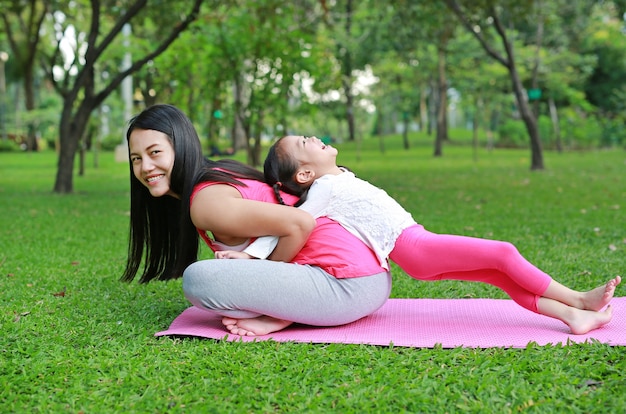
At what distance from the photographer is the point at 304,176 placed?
330 cm

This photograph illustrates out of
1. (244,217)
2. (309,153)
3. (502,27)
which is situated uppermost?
(502,27)

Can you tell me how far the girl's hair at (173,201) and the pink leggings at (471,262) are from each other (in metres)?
0.78

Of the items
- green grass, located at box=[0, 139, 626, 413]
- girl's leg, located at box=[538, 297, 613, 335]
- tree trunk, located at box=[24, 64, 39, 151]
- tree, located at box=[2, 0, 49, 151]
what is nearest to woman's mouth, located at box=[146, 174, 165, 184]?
green grass, located at box=[0, 139, 626, 413]

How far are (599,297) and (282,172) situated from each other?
1.50 m

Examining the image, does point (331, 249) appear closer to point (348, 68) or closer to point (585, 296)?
point (585, 296)

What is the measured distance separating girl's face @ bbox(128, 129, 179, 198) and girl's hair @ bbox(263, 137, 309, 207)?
1.48ft

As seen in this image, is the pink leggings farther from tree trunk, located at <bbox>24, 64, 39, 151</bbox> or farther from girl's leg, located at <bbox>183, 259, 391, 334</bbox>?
tree trunk, located at <bbox>24, 64, 39, 151</bbox>

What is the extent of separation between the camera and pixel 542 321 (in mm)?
3303

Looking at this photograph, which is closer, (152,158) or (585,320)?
(585,320)

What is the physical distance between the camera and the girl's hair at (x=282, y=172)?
3.27 m

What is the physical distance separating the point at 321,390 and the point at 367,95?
82.7 feet

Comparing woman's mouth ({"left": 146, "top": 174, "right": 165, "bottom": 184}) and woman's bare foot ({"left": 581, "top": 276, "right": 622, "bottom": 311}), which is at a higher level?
woman's mouth ({"left": 146, "top": 174, "right": 165, "bottom": 184})

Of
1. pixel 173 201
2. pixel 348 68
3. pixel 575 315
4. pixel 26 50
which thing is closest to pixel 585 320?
pixel 575 315

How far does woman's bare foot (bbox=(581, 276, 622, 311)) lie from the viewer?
3.02 m
